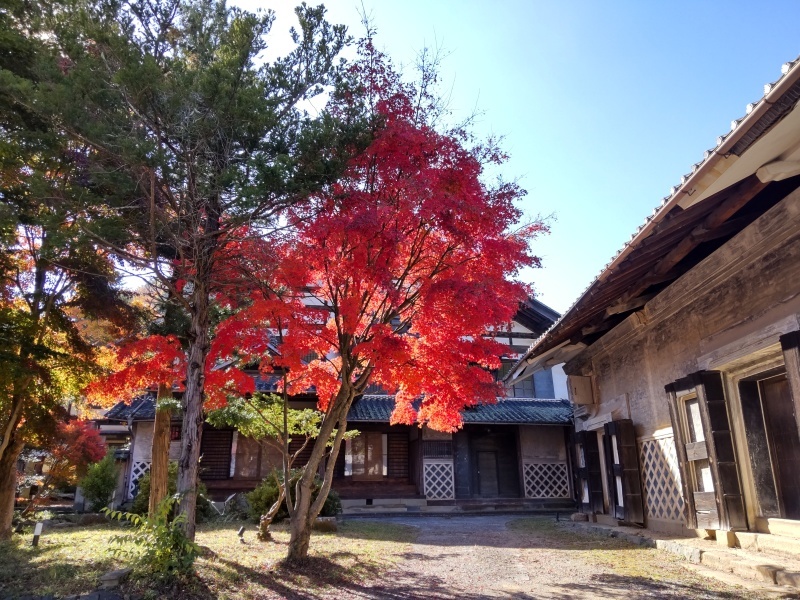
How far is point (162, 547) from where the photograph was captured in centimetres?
568

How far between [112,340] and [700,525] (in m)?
11.0

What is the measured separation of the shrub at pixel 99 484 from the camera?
52.0ft

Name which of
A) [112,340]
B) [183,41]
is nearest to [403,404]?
[112,340]

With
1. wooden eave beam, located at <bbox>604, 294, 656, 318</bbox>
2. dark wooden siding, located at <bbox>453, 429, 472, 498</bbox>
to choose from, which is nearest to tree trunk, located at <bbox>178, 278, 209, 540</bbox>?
wooden eave beam, located at <bbox>604, 294, 656, 318</bbox>

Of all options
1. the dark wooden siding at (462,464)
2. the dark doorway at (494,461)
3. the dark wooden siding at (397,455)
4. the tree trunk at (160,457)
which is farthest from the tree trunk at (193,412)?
the dark doorway at (494,461)

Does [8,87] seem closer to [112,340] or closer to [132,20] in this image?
[132,20]

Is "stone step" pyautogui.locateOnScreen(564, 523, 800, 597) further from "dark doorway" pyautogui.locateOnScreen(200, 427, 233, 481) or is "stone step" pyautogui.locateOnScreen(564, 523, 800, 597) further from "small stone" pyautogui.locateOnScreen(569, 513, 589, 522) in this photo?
"dark doorway" pyautogui.locateOnScreen(200, 427, 233, 481)

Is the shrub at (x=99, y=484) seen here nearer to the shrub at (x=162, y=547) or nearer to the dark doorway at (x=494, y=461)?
the dark doorway at (x=494, y=461)

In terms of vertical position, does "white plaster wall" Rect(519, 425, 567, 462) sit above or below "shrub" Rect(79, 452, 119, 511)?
above

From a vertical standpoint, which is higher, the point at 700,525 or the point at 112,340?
the point at 112,340

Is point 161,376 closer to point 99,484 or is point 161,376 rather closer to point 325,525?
point 325,525

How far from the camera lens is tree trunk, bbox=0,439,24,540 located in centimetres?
933

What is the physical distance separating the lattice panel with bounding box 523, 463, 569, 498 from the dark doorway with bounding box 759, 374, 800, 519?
13.1 metres

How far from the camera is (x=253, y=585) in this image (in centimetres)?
606
